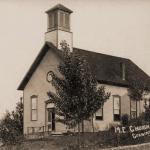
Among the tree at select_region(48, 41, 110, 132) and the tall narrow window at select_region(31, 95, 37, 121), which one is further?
the tall narrow window at select_region(31, 95, 37, 121)

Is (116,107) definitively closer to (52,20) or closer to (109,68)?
(109,68)

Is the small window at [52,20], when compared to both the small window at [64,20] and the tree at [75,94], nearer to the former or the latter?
the small window at [64,20]

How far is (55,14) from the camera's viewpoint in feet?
105

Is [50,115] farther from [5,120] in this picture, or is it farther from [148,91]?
[148,91]

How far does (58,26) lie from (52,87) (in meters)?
4.42

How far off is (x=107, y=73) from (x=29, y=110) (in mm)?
6697

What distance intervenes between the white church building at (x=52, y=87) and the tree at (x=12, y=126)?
5.35 feet

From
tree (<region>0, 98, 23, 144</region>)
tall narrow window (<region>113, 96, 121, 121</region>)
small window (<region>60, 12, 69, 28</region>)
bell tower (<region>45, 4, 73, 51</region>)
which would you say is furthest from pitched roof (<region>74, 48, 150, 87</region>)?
tree (<region>0, 98, 23, 144</region>)

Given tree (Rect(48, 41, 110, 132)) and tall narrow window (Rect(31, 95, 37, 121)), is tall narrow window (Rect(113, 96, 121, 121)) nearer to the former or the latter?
tall narrow window (Rect(31, 95, 37, 121))

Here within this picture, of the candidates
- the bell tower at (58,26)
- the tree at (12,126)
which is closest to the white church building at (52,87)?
the bell tower at (58,26)

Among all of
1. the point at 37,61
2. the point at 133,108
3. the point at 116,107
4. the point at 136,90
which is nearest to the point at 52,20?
the point at 37,61

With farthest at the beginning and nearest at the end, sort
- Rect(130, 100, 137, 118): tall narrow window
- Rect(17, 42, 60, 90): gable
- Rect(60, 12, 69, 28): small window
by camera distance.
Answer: Rect(130, 100, 137, 118): tall narrow window → Rect(60, 12, 69, 28): small window → Rect(17, 42, 60, 90): gable

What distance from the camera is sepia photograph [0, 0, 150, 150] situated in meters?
21.2

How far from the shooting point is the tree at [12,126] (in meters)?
26.1
